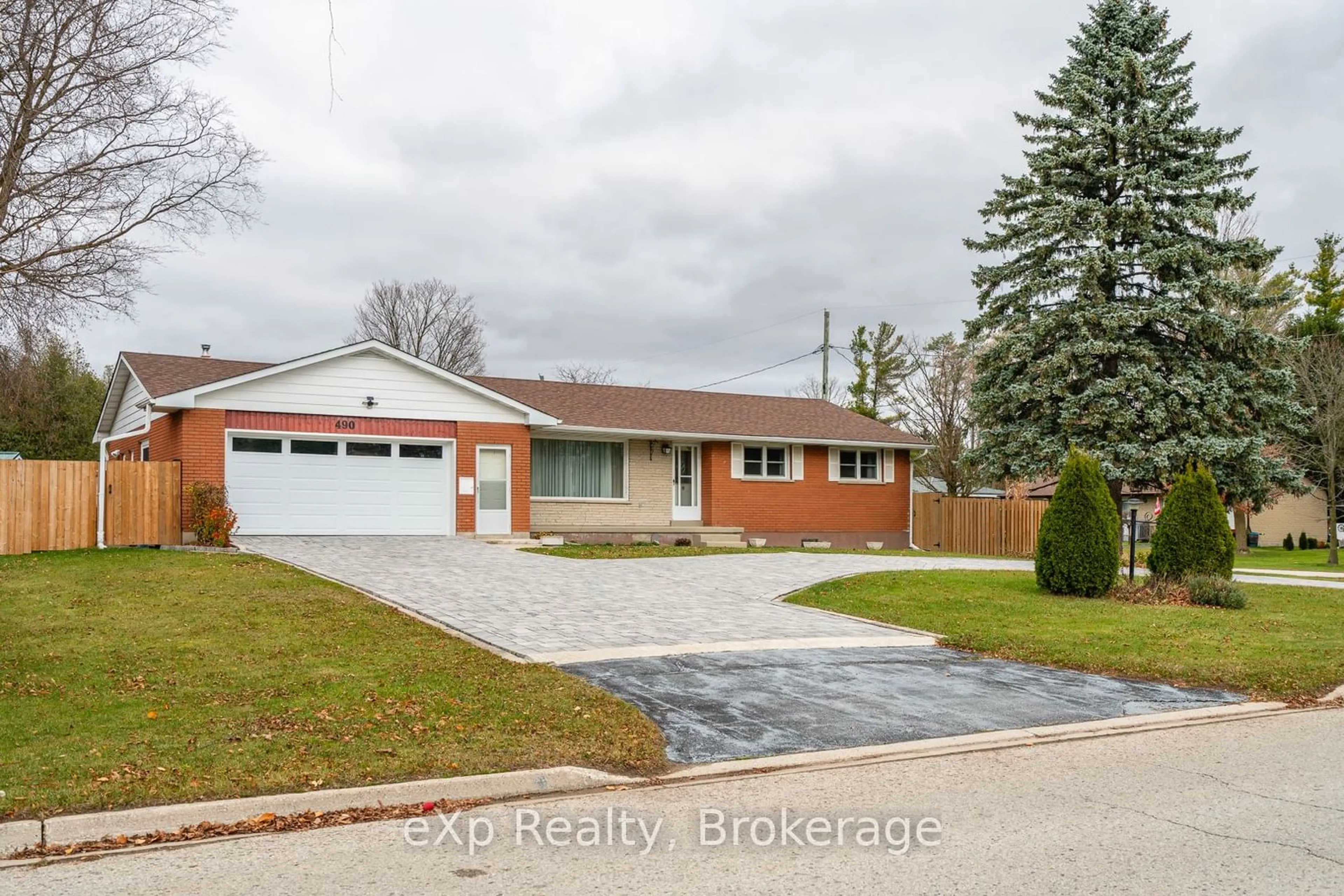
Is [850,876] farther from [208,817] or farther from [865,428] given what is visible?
[865,428]

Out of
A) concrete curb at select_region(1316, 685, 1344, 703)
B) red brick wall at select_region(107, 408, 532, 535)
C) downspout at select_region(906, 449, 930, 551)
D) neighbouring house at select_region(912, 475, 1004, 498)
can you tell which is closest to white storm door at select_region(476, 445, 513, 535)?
red brick wall at select_region(107, 408, 532, 535)

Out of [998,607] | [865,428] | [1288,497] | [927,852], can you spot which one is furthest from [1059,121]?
[1288,497]

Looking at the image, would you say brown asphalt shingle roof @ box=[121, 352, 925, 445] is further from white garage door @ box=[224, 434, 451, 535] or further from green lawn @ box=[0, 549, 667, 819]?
green lawn @ box=[0, 549, 667, 819]

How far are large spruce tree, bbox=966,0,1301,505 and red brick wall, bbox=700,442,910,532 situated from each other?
4.48 meters

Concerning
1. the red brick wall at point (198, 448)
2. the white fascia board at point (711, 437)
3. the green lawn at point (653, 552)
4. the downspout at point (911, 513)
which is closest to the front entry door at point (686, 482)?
the white fascia board at point (711, 437)

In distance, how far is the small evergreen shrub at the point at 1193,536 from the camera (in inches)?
639

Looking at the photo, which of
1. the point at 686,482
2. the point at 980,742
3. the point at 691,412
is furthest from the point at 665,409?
the point at 980,742

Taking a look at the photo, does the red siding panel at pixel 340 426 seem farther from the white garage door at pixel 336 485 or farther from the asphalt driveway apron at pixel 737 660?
the asphalt driveway apron at pixel 737 660

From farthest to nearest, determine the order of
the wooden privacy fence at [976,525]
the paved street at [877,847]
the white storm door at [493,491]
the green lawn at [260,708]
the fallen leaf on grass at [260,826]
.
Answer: the wooden privacy fence at [976,525] < the white storm door at [493,491] < the green lawn at [260,708] < the fallen leaf on grass at [260,826] < the paved street at [877,847]

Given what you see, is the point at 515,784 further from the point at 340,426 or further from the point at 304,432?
the point at 340,426

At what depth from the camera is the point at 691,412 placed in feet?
97.6

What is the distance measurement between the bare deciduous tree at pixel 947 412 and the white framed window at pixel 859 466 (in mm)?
7265

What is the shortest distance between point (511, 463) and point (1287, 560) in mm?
26815

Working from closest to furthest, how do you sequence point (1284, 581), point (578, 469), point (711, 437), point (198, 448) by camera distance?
1. point (198, 448)
2. point (1284, 581)
3. point (578, 469)
4. point (711, 437)
